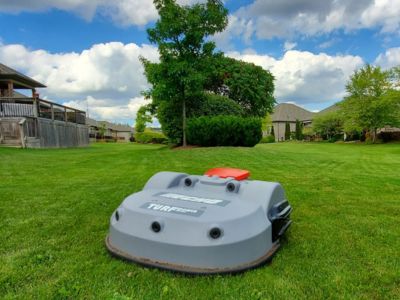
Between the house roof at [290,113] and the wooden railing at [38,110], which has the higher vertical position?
the house roof at [290,113]

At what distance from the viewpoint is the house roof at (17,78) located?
19.6 metres

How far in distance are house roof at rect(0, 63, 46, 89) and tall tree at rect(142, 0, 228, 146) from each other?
37.4 ft

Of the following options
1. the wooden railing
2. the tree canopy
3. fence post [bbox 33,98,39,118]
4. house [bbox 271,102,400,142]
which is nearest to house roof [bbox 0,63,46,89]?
the wooden railing

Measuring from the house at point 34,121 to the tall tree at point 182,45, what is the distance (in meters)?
7.06

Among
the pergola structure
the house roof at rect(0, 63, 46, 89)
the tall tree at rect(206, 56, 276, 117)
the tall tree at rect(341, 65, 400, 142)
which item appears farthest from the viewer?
the tall tree at rect(341, 65, 400, 142)

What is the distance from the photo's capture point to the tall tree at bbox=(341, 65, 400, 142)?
1112 inches

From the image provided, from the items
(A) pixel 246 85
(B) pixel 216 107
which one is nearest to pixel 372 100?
(A) pixel 246 85

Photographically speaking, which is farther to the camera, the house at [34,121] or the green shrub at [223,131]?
the house at [34,121]

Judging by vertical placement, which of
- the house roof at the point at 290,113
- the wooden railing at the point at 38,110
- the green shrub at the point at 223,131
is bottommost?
the green shrub at the point at 223,131

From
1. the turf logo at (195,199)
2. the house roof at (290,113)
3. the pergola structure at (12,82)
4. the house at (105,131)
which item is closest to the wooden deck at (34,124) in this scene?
the pergola structure at (12,82)

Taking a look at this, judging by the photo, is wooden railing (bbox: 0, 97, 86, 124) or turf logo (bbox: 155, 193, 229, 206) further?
wooden railing (bbox: 0, 97, 86, 124)

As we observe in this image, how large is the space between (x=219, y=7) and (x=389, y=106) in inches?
890

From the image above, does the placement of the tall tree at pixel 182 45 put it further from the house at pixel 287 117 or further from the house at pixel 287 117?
the house at pixel 287 117

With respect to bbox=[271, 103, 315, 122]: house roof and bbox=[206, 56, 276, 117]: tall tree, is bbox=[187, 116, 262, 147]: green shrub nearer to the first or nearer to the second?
bbox=[206, 56, 276, 117]: tall tree
